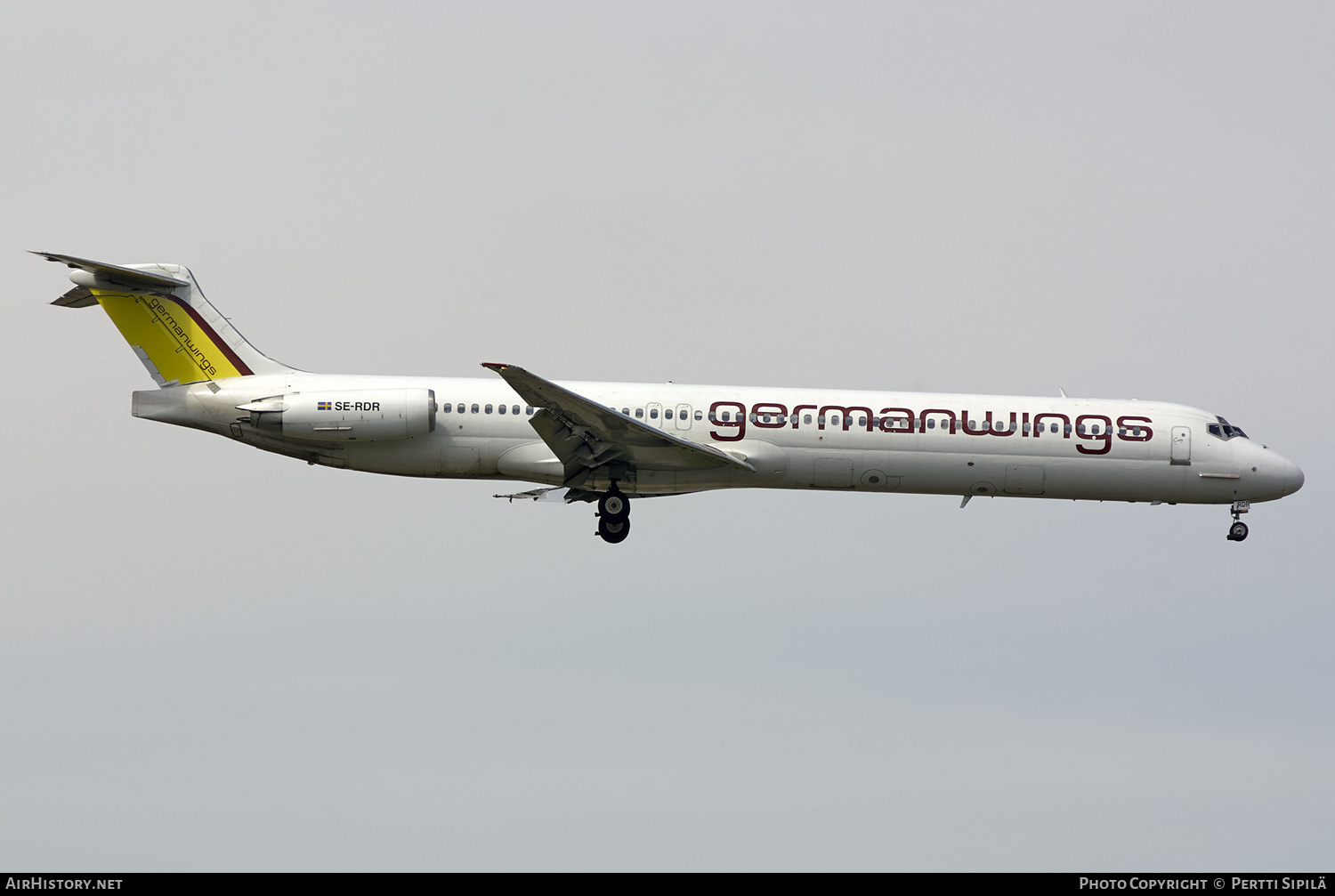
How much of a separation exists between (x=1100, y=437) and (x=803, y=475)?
6.90 meters

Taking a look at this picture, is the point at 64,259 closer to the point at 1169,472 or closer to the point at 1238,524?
the point at 1169,472

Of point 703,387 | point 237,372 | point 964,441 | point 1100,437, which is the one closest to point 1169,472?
point 1100,437

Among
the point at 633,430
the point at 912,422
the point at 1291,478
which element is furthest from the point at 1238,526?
the point at 633,430

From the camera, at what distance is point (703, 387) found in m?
31.6

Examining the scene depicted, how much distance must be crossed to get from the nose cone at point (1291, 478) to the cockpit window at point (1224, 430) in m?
1.22

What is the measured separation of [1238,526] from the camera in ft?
107

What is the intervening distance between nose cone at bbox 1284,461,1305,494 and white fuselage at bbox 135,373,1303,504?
119 centimetres

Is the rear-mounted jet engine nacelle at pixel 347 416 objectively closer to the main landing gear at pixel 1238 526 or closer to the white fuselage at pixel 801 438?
the white fuselage at pixel 801 438

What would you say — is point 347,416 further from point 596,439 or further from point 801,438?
point 801,438

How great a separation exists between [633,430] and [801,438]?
157 inches

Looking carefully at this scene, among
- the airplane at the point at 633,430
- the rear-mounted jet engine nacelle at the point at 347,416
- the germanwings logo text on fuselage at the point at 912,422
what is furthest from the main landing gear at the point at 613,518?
the rear-mounted jet engine nacelle at the point at 347,416

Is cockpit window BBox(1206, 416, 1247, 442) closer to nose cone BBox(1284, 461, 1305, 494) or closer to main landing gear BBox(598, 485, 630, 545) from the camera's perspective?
nose cone BBox(1284, 461, 1305, 494)

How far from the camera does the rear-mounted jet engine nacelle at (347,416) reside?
2967cm
